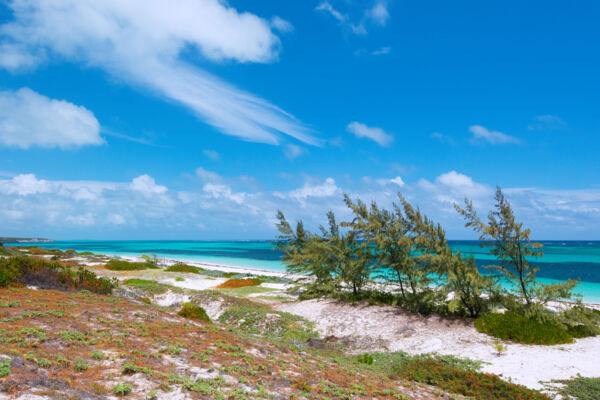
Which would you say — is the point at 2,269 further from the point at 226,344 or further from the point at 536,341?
the point at 536,341

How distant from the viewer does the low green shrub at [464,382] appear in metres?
8.80

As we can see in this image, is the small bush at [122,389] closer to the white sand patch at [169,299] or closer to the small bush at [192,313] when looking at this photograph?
the small bush at [192,313]

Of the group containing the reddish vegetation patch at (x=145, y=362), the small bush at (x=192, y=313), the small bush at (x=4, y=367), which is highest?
the small bush at (x=4, y=367)

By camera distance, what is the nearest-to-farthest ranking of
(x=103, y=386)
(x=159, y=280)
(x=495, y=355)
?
(x=103, y=386)
(x=495, y=355)
(x=159, y=280)

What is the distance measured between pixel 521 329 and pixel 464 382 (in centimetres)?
701

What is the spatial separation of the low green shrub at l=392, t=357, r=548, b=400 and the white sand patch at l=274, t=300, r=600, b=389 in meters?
1.08

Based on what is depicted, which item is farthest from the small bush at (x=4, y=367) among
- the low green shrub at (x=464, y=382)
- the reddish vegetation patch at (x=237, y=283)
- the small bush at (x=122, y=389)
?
the reddish vegetation patch at (x=237, y=283)

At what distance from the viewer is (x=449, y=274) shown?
16.5m

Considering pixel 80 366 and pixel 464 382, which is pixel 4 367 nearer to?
pixel 80 366

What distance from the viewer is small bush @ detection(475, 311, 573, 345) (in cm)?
1424

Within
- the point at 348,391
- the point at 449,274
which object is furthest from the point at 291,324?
the point at 348,391

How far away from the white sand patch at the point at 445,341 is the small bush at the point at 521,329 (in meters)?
0.38

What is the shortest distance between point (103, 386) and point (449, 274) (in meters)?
15.0

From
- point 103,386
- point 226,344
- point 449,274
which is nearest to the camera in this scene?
point 103,386
